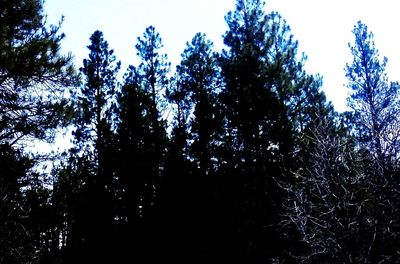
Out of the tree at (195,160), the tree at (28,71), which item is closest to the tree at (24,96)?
the tree at (28,71)

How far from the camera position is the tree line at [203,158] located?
9.54 m

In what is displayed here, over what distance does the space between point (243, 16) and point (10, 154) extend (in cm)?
1373

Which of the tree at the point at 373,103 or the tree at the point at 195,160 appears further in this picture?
the tree at the point at 195,160

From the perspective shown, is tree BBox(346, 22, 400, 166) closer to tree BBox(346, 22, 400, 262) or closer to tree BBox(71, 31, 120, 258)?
tree BBox(346, 22, 400, 262)

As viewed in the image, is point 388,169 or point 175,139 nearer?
point 388,169

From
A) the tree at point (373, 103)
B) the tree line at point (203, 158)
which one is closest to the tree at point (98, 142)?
the tree line at point (203, 158)

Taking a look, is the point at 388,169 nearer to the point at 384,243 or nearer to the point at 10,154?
the point at 384,243

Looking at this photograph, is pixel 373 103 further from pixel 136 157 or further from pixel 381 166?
pixel 136 157

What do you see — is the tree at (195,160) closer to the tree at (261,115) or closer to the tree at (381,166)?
the tree at (261,115)

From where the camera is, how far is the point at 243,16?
64.3 feet

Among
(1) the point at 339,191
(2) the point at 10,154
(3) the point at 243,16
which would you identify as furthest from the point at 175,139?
(1) the point at 339,191

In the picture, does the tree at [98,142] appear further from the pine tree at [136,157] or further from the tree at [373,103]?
the tree at [373,103]

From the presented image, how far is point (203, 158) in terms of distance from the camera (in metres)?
19.7

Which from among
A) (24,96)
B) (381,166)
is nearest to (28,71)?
(24,96)
